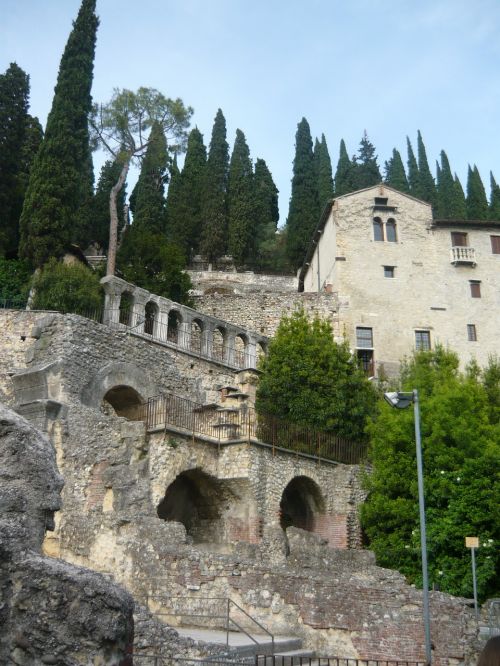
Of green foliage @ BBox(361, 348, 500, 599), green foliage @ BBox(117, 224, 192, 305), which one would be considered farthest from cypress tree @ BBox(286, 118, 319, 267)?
green foliage @ BBox(361, 348, 500, 599)

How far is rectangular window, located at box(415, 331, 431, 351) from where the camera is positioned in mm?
36878

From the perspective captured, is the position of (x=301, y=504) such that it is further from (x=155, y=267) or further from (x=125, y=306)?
(x=155, y=267)

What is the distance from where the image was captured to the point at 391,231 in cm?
3912

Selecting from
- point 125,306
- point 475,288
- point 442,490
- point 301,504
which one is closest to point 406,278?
point 475,288

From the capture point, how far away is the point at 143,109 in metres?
39.2

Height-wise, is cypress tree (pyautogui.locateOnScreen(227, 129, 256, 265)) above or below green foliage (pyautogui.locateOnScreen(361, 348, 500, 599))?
above

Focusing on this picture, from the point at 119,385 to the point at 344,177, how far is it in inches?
1730

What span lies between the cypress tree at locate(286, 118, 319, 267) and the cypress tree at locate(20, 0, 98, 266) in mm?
19668

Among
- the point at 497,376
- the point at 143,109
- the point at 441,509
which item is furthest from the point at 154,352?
the point at 143,109

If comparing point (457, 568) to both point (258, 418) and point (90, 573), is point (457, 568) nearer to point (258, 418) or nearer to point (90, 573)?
point (258, 418)

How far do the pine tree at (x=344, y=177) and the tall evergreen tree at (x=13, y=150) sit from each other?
27.9 meters

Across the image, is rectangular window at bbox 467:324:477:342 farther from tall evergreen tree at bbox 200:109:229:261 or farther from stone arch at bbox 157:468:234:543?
stone arch at bbox 157:468:234:543

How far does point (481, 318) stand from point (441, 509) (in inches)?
761

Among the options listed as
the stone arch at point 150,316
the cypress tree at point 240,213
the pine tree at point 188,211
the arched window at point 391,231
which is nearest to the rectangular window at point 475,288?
the arched window at point 391,231
